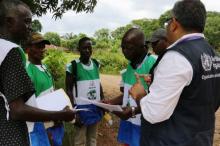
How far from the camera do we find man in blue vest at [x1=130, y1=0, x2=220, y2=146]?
242cm

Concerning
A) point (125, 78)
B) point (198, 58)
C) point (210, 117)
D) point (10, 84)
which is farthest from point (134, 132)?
point (10, 84)

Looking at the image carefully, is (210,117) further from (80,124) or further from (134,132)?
(80,124)

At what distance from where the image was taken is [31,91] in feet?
7.86

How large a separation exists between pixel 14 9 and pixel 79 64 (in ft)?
9.02

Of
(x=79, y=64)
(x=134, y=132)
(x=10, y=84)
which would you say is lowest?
(x=134, y=132)

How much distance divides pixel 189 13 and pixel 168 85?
0.50 metres

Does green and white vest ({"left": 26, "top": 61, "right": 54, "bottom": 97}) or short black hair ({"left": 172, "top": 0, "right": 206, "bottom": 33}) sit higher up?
short black hair ({"left": 172, "top": 0, "right": 206, "bottom": 33})

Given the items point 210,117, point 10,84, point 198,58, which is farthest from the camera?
point 210,117

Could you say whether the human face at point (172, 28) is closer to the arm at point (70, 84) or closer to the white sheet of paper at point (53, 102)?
the white sheet of paper at point (53, 102)

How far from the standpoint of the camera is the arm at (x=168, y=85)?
7.84ft

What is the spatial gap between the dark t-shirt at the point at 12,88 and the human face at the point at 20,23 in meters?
0.23

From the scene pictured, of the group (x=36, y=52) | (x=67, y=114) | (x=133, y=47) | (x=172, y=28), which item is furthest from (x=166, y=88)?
(x=36, y=52)

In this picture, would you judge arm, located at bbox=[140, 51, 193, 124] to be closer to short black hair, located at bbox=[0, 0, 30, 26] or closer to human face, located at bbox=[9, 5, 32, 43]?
human face, located at bbox=[9, 5, 32, 43]

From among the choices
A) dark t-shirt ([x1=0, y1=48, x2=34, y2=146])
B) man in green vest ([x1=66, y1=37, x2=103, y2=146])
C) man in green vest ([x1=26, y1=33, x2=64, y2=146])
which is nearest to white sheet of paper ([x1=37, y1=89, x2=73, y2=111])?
dark t-shirt ([x1=0, y1=48, x2=34, y2=146])
